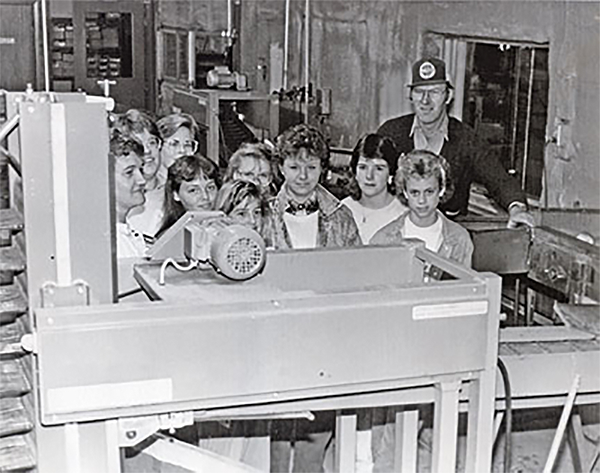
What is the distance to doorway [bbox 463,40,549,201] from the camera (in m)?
3.30

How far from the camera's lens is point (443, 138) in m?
2.84

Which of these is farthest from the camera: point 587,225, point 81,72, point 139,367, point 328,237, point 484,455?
point 81,72

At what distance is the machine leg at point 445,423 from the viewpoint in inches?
57.1

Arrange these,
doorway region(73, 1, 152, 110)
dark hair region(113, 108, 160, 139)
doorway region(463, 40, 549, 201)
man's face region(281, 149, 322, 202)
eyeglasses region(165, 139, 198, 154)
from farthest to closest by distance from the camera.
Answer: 1. doorway region(73, 1, 152, 110)
2. doorway region(463, 40, 549, 201)
3. eyeglasses region(165, 139, 198, 154)
4. dark hair region(113, 108, 160, 139)
5. man's face region(281, 149, 322, 202)

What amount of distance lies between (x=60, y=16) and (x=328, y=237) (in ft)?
10.2

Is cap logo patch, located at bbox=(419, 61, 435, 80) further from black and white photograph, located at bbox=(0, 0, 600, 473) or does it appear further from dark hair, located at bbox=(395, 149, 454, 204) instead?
dark hair, located at bbox=(395, 149, 454, 204)

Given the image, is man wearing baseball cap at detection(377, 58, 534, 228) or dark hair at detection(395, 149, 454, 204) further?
man wearing baseball cap at detection(377, 58, 534, 228)

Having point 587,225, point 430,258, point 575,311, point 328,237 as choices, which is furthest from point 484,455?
point 587,225

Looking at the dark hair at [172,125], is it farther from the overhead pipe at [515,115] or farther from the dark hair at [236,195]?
the overhead pipe at [515,115]

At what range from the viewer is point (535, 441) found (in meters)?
2.84

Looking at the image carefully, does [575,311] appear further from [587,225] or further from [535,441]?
[535,441]

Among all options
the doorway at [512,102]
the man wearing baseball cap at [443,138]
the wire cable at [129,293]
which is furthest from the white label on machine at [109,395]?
the doorway at [512,102]

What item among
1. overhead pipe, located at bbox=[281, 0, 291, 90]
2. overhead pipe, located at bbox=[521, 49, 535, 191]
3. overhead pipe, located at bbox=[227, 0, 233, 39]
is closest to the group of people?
overhead pipe, located at bbox=[521, 49, 535, 191]

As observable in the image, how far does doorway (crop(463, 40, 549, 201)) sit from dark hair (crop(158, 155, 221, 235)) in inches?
50.9
